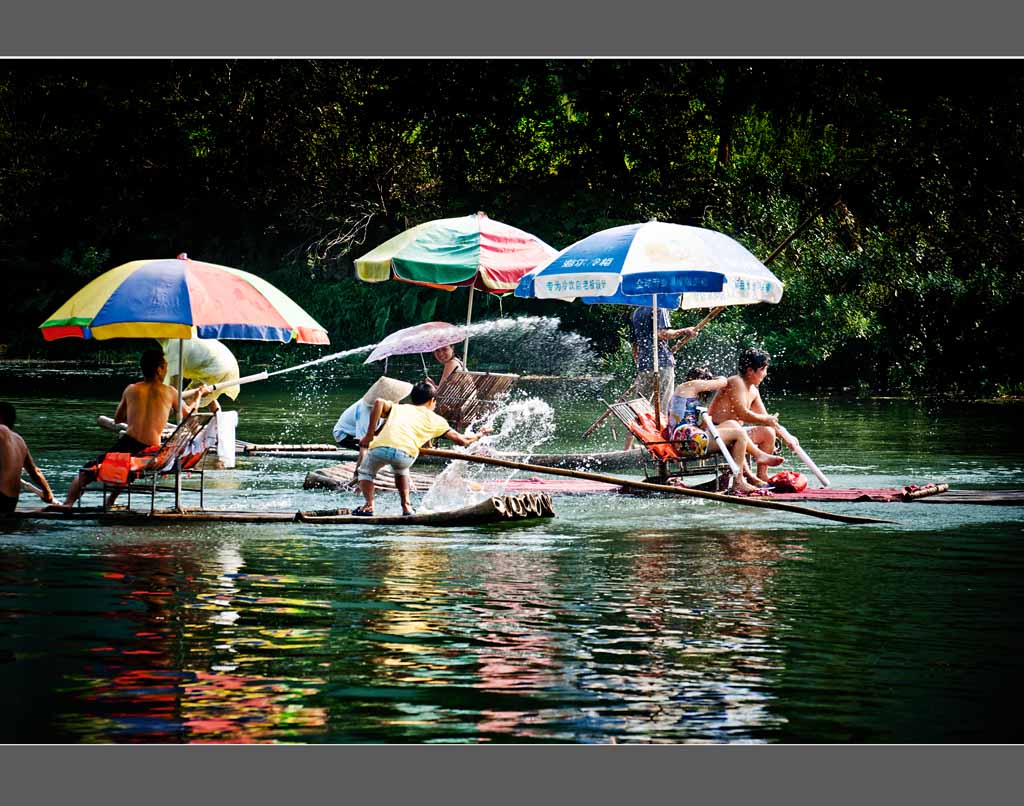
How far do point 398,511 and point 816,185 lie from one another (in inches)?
905

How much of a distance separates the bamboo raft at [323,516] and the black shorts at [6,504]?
5 centimetres

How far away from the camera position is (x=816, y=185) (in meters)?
35.1

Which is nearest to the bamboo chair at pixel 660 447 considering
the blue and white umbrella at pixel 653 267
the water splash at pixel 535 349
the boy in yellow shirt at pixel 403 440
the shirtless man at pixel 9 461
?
the blue and white umbrella at pixel 653 267

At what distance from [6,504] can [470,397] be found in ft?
15.6

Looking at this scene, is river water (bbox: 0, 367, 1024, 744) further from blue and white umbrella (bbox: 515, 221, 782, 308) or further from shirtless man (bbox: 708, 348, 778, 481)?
blue and white umbrella (bbox: 515, 221, 782, 308)

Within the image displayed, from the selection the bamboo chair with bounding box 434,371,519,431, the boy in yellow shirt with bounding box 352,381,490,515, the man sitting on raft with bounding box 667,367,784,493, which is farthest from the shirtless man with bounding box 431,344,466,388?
the boy in yellow shirt with bounding box 352,381,490,515

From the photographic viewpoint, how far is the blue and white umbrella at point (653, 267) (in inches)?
558

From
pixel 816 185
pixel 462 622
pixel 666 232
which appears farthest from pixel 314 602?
pixel 816 185

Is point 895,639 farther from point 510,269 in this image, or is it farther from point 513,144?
point 513,144

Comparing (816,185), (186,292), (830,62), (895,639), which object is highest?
(830,62)

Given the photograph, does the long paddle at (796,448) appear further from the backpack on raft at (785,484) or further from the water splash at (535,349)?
the water splash at (535,349)

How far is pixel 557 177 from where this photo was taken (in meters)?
39.8

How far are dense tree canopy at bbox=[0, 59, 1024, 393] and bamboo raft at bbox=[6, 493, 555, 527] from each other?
18.7 m

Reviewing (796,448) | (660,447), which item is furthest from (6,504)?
(796,448)
